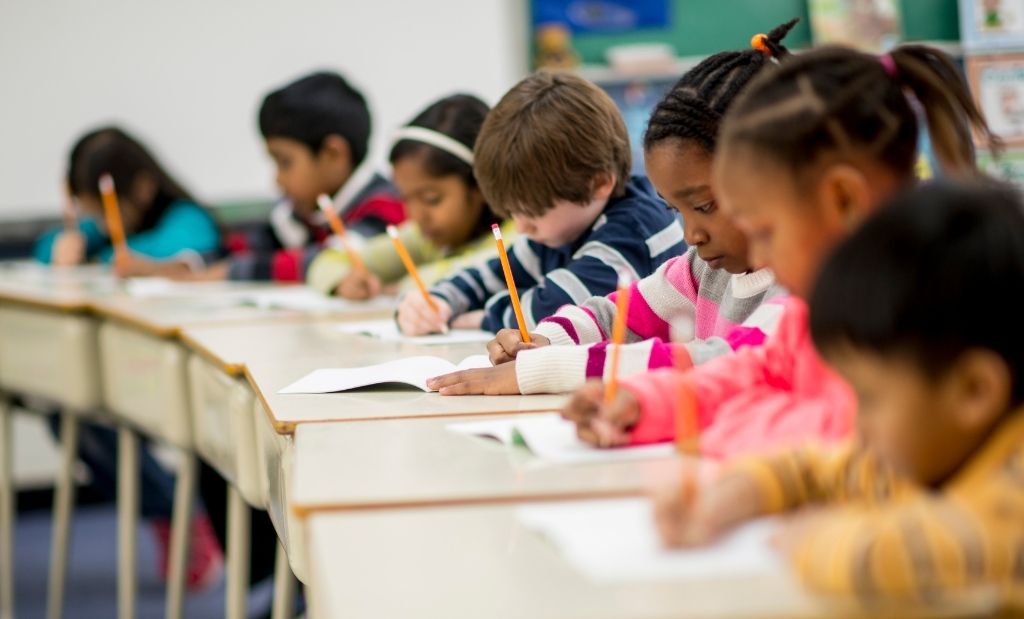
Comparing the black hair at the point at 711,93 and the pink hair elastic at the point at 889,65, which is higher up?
the pink hair elastic at the point at 889,65

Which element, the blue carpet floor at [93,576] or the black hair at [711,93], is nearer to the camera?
the black hair at [711,93]

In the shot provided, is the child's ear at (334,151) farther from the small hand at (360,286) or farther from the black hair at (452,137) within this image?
the black hair at (452,137)

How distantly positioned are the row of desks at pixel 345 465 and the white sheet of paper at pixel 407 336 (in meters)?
0.04

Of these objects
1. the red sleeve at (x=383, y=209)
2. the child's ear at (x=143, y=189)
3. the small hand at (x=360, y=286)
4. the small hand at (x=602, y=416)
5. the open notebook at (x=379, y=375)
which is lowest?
the child's ear at (x=143, y=189)

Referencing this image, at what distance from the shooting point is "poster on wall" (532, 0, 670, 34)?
430 cm

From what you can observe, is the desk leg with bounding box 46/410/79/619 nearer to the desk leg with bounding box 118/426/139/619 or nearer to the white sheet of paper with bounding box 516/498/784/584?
the desk leg with bounding box 118/426/139/619

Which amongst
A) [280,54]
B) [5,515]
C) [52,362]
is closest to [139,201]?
[280,54]

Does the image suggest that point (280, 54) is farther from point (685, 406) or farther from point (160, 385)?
point (685, 406)

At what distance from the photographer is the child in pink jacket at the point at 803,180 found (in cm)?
98

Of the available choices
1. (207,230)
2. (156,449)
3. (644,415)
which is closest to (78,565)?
(156,449)

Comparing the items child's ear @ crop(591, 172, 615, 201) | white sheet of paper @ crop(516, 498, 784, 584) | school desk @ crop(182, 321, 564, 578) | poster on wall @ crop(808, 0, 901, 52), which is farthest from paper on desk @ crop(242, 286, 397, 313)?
poster on wall @ crop(808, 0, 901, 52)

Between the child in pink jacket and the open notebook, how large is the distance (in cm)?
39

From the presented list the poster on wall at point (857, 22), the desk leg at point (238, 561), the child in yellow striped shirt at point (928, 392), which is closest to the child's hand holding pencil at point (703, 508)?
the child in yellow striped shirt at point (928, 392)

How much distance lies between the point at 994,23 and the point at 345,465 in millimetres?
3833
